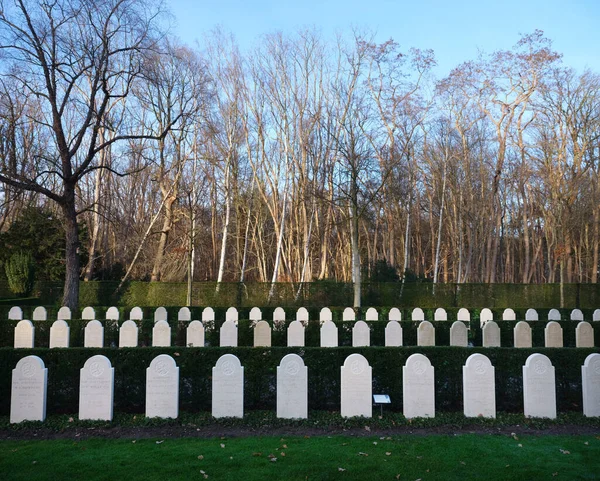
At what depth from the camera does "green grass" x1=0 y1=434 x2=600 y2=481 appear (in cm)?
490

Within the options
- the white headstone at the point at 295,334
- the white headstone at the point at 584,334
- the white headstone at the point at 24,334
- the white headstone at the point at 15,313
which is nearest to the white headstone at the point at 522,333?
the white headstone at the point at 584,334

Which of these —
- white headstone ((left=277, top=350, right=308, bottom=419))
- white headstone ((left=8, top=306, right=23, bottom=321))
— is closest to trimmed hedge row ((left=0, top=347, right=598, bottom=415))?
white headstone ((left=277, top=350, right=308, bottom=419))

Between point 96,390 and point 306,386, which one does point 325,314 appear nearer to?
point 306,386

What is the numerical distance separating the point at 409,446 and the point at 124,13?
16.6m

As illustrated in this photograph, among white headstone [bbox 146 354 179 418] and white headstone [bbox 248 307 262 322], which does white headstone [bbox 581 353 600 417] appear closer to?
white headstone [bbox 146 354 179 418]

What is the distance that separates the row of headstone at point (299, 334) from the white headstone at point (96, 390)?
553 cm

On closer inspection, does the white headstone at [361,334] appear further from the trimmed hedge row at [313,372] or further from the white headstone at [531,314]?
the white headstone at [531,314]

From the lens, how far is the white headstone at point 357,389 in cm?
703

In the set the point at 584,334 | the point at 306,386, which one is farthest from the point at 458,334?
the point at 306,386

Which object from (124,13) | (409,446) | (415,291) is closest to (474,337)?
(409,446)

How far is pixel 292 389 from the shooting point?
699 centimetres

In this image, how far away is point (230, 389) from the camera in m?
7.03

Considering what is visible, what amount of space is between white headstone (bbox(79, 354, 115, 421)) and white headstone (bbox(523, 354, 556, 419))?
5.94 meters

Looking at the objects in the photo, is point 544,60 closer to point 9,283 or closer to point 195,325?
point 195,325
